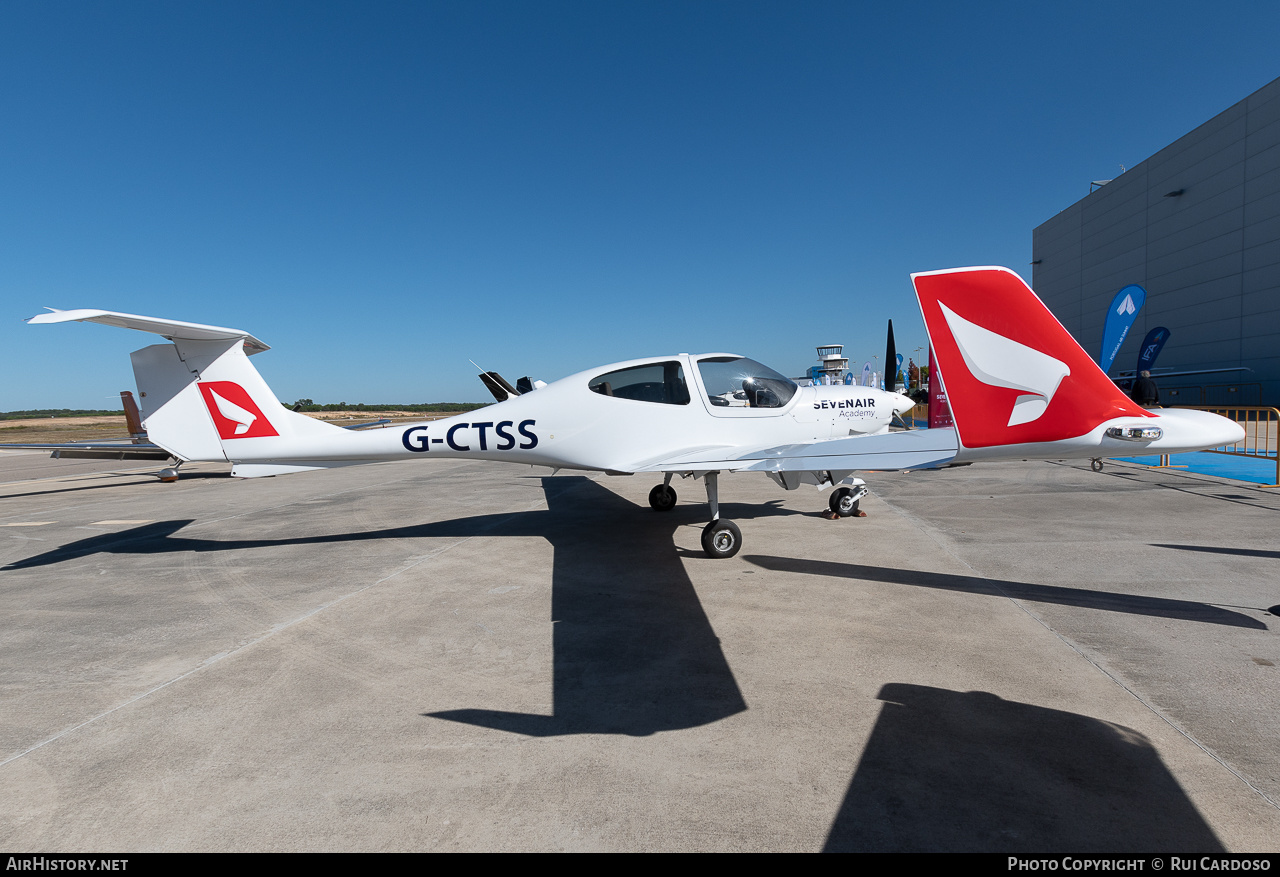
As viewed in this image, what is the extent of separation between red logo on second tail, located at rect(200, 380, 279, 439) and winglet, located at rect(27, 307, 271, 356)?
0.55 metres

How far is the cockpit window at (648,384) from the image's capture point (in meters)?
6.82

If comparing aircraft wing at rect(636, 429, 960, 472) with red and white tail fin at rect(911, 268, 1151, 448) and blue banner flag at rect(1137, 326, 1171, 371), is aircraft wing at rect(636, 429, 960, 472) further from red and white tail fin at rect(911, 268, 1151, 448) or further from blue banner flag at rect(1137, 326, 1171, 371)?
blue banner flag at rect(1137, 326, 1171, 371)

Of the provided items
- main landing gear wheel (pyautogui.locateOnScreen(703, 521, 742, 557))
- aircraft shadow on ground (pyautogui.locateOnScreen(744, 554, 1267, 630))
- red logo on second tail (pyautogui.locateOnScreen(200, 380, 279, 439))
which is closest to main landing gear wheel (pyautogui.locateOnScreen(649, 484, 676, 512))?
main landing gear wheel (pyautogui.locateOnScreen(703, 521, 742, 557))

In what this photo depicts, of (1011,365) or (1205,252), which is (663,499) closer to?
(1011,365)

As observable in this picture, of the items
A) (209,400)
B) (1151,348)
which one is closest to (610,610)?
(209,400)

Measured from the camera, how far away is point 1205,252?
3569cm

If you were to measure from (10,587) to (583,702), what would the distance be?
7.21 meters

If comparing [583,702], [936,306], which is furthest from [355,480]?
[936,306]

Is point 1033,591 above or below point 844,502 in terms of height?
below

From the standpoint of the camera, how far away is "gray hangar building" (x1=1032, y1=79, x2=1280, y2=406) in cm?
3162

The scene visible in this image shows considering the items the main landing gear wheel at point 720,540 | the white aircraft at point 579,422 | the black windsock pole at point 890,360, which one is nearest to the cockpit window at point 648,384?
the white aircraft at point 579,422

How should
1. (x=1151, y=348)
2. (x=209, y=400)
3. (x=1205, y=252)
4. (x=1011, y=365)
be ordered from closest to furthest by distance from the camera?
(x=1011, y=365)
(x=209, y=400)
(x=1151, y=348)
(x=1205, y=252)

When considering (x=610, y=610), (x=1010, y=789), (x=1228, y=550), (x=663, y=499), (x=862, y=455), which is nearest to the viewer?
(x=1010, y=789)

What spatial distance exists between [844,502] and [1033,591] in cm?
327
